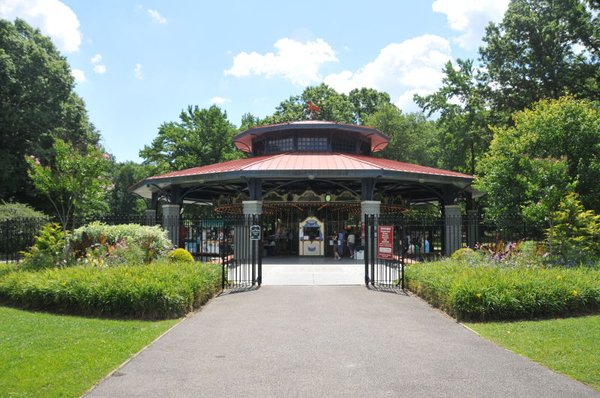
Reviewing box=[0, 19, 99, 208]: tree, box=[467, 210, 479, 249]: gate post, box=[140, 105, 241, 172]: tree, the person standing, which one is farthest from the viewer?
box=[140, 105, 241, 172]: tree

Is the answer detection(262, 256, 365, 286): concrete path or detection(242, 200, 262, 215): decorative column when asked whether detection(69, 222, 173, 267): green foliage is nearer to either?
detection(262, 256, 365, 286): concrete path

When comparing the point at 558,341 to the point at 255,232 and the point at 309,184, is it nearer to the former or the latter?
the point at 255,232

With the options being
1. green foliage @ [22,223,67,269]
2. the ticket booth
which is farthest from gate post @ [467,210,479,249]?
green foliage @ [22,223,67,269]

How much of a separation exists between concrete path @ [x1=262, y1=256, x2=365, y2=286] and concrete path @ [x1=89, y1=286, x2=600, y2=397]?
4.54 metres

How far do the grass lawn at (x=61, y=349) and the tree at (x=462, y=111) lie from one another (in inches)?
1191

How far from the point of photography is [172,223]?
78.1 ft

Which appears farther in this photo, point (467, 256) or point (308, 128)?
point (308, 128)

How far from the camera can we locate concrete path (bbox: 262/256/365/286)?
1504cm

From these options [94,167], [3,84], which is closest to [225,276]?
[94,167]

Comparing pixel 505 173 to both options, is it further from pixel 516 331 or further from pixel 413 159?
pixel 413 159

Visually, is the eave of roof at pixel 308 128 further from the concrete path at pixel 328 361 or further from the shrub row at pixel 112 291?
the concrete path at pixel 328 361

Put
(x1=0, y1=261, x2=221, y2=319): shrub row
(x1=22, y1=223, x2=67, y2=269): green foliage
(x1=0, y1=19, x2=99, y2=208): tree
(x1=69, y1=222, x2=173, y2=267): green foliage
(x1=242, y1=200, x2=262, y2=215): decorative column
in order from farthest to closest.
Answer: (x1=0, y1=19, x2=99, y2=208): tree → (x1=242, y1=200, x2=262, y2=215): decorative column → (x1=69, y1=222, x2=173, y2=267): green foliage → (x1=22, y1=223, x2=67, y2=269): green foliage → (x1=0, y1=261, x2=221, y2=319): shrub row

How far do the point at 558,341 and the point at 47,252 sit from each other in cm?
1289

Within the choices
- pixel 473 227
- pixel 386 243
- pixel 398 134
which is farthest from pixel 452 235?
pixel 398 134
